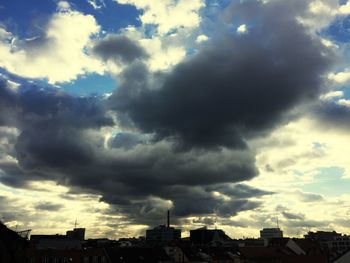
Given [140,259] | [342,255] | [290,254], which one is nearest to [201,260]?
[140,259]

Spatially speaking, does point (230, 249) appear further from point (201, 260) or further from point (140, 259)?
point (140, 259)

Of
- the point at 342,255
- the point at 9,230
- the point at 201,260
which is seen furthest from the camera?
the point at 201,260

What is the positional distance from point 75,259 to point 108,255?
29.3 ft

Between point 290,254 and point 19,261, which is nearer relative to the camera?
point 19,261

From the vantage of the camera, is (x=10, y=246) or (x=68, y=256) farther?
(x=68, y=256)

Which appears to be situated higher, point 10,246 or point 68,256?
point 68,256

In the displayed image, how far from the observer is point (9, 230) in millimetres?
49000

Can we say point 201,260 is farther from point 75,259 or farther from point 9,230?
point 9,230

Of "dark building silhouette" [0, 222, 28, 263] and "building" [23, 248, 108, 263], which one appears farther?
"building" [23, 248, 108, 263]

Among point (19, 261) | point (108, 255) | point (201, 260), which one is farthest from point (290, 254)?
point (19, 261)

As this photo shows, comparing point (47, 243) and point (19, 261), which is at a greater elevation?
point (47, 243)

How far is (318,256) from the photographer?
120m

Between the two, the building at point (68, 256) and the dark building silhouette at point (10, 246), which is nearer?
the dark building silhouette at point (10, 246)

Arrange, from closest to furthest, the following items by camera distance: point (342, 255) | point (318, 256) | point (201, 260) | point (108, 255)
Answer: point (342, 255) < point (108, 255) < point (201, 260) < point (318, 256)
